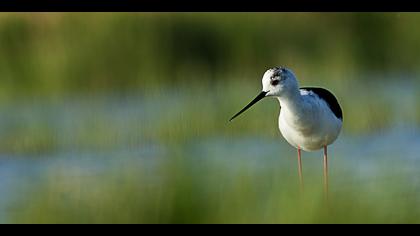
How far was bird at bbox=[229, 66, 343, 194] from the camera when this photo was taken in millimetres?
5359

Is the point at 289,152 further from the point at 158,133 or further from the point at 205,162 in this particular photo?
the point at 205,162

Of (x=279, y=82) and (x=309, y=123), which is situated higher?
(x=279, y=82)

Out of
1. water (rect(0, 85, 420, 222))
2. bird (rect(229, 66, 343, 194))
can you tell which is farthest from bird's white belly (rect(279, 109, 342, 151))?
water (rect(0, 85, 420, 222))

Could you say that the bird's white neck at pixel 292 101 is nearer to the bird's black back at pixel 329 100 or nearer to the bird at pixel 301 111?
the bird at pixel 301 111

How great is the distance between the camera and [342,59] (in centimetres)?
884

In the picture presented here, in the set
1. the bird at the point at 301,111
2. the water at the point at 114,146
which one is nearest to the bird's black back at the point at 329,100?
the bird at the point at 301,111

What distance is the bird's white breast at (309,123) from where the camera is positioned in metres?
→ 5.46

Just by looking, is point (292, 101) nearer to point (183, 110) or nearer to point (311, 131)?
point (311, 131)

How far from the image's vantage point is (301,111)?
546 centimetres

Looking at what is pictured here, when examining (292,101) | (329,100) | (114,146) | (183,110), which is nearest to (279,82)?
(292,101)

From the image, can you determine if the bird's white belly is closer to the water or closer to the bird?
the bird

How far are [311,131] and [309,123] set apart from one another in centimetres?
7

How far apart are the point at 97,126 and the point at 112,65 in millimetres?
1233
